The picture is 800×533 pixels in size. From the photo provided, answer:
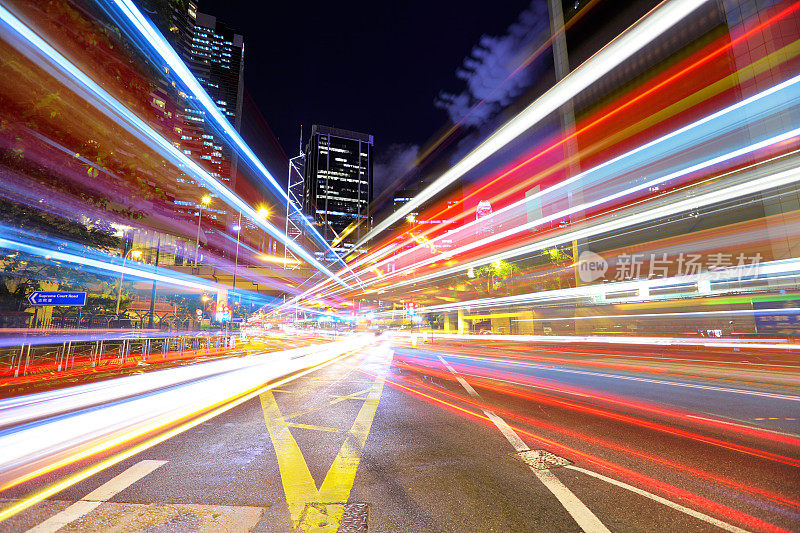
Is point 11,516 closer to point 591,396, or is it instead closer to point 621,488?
point 621,488

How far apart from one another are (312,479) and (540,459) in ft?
9.84

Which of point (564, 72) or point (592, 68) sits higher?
point (564, 72)

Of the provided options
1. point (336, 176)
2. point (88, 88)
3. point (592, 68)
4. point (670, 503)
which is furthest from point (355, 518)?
point (336, 176)

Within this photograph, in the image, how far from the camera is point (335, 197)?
636ft

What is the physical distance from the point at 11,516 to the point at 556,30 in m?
67.3

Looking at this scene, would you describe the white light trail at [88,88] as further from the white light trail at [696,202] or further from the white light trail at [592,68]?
the white light trail at [696,202]

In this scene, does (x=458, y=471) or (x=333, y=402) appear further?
(x=333, y=402)

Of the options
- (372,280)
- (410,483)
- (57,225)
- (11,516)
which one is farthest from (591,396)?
(372,280)

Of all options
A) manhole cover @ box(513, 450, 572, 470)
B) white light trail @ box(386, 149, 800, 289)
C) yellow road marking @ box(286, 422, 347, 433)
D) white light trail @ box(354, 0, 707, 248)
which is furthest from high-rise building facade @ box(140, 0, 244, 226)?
manhole cover @ box(513, 450, 572, 470)

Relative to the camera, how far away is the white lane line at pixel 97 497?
297 centimetres

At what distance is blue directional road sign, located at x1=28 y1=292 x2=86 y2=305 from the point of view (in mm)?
11680

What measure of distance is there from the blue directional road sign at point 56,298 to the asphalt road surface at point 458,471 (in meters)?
9.70

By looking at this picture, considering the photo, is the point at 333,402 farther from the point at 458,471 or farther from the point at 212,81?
the point at 212,81

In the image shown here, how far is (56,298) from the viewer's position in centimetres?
1223
